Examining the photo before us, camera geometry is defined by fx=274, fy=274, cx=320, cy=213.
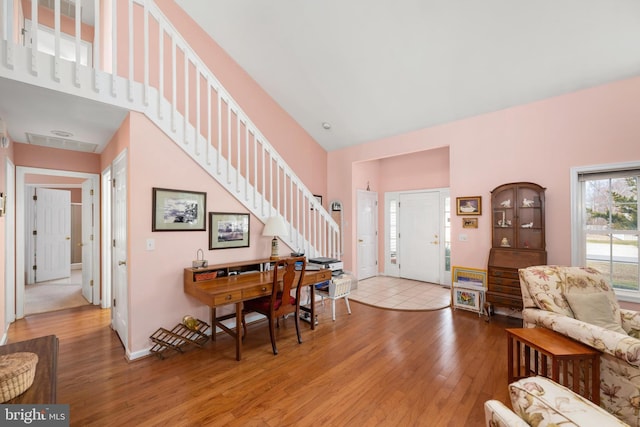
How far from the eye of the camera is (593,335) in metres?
1.88

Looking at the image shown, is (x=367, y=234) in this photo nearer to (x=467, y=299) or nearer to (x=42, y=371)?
(x=467, y=299)

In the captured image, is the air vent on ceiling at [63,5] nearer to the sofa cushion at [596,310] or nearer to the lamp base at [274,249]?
the lamp base at [274,249]

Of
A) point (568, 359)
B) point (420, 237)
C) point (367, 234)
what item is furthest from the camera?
point (367, 234)

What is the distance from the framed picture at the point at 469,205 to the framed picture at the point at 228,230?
10.8 feet

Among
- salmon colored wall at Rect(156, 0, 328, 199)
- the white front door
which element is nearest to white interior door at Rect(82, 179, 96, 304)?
salmon colored wall at Rect(156, 0, 328, 199)

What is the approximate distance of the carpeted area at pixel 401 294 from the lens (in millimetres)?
4434

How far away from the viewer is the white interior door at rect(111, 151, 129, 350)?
2982 mm

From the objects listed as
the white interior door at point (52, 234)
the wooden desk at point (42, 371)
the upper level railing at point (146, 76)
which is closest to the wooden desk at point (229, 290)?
the upper level railing at point (146, 76)

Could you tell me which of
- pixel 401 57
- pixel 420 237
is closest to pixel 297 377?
pixel 401 57

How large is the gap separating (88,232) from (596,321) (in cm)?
645

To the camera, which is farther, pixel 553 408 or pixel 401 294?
pixel 401 294

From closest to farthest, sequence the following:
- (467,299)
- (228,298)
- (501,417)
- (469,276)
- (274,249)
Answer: (501,417)
(228,298)
(274,249)
(467,299)
(469,276)

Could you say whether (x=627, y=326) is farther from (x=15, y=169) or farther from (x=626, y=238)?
(x=15, y=169)

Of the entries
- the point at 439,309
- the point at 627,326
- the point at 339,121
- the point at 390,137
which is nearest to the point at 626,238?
the point at 627,326
